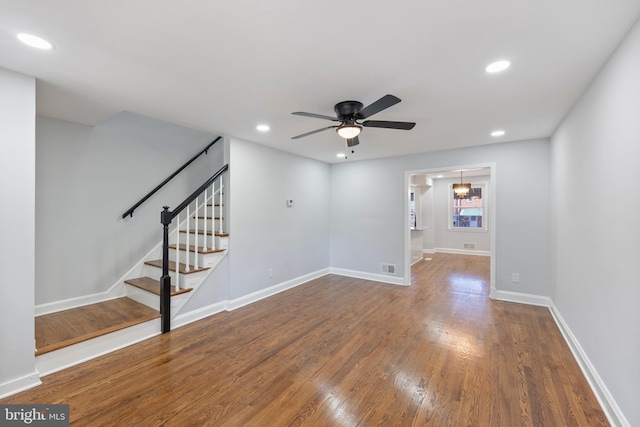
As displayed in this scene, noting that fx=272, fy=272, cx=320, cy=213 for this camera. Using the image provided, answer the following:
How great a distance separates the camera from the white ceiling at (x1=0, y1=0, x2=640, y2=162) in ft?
4.77

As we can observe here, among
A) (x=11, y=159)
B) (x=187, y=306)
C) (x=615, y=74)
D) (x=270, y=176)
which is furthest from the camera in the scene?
(x=270, y=176)

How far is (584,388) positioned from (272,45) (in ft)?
11.3

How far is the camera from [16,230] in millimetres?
2080

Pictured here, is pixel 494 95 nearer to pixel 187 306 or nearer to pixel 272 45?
pixel 272 45

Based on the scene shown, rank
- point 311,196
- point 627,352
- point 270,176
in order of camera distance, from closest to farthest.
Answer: point 627,352 < point 270,176 < point 311,196

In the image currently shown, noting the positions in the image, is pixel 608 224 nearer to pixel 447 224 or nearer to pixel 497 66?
pixel 497 66

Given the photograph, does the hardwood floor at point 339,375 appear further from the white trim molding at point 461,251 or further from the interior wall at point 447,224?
the interior wall at point 447,224

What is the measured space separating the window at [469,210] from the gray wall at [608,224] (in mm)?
6186

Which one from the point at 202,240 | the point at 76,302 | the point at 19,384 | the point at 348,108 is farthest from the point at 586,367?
the point at 76,302

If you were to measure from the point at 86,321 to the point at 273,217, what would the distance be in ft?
8.57

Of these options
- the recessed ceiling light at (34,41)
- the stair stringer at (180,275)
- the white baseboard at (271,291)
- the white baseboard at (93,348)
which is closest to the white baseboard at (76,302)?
the stair stringer at (180,275)

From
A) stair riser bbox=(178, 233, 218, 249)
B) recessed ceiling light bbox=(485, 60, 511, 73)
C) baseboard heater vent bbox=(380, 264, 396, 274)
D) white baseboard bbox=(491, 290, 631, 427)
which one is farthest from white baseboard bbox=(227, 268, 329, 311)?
recessed ceiling light bbox=(485, 60, 511, 73)

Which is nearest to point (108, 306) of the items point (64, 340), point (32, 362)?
point (64, 340)

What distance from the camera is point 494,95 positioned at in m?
2.49
